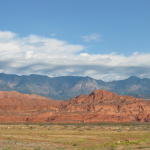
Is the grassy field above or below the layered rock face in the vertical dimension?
below

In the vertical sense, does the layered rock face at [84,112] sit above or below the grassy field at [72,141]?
above

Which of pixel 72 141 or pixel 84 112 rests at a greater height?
pixel 84 112

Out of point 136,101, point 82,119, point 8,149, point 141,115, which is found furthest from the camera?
point 136,101

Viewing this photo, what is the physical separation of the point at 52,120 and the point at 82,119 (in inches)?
494

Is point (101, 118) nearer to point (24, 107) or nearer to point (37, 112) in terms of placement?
point (37, 112)

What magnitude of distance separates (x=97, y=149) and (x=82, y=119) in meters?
113

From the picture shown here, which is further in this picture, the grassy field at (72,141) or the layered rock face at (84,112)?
the layered rock face at (84,112)

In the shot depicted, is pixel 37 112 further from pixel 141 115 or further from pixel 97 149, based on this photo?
pixel 97 149

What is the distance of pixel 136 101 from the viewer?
189000mm

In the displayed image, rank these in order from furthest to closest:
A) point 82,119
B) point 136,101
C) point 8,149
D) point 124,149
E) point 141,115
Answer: point 136,101 < point 141,115 < point 82,119 < point 124,149 < point 8,149

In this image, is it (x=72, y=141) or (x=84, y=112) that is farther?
(x=84, y=112)

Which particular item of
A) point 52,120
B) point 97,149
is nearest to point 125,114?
point 52,120

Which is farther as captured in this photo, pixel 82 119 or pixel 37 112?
pixel 37 112

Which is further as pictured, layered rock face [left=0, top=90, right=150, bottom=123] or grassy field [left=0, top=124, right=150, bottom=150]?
layered rock face [left=0, top=90, right=150, bottom=123]
